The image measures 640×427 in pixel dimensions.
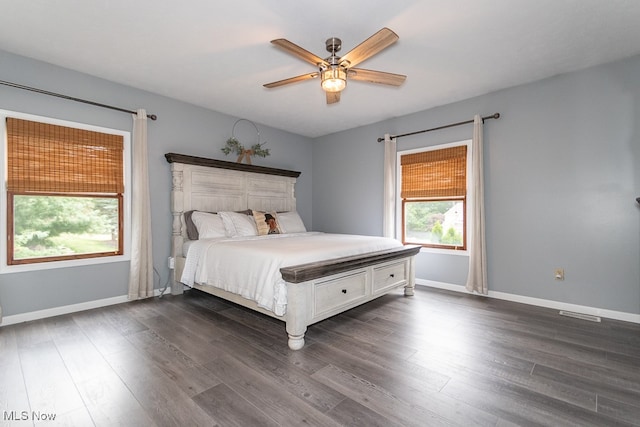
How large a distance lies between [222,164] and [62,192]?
186 cm

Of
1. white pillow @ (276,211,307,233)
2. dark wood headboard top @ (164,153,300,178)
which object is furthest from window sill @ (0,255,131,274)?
white pillow @ (276,211,307,233)

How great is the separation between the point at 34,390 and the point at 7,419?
0.26 metres

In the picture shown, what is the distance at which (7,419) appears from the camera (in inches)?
60.6

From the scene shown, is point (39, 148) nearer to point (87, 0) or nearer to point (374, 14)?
point (87, 0)

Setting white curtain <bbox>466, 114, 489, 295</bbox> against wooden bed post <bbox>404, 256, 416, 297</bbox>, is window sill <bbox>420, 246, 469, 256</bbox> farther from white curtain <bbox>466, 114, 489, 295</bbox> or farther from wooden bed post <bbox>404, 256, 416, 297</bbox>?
wooden bed post <bbox>404, 256, 416, 297</bbox>

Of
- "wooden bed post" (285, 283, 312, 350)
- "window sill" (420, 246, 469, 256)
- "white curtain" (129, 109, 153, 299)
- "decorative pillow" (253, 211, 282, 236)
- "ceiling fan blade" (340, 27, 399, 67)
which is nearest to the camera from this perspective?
"ceiling fan blade" (340, 27, 399, 67)

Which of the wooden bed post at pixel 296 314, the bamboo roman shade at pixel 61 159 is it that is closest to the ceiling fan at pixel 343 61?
the wooden bed post at pixel 296 314

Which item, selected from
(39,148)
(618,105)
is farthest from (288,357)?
(618,105)

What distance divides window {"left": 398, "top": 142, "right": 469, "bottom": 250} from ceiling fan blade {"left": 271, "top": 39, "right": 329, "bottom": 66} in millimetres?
2527

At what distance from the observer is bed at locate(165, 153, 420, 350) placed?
8.08ft

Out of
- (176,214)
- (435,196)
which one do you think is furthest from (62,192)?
(435,196)

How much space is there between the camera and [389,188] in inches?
182

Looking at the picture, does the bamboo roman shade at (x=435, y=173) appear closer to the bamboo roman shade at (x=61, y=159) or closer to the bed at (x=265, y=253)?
the bed at (x=265, y=253)

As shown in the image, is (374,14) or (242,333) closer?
(374,14)
